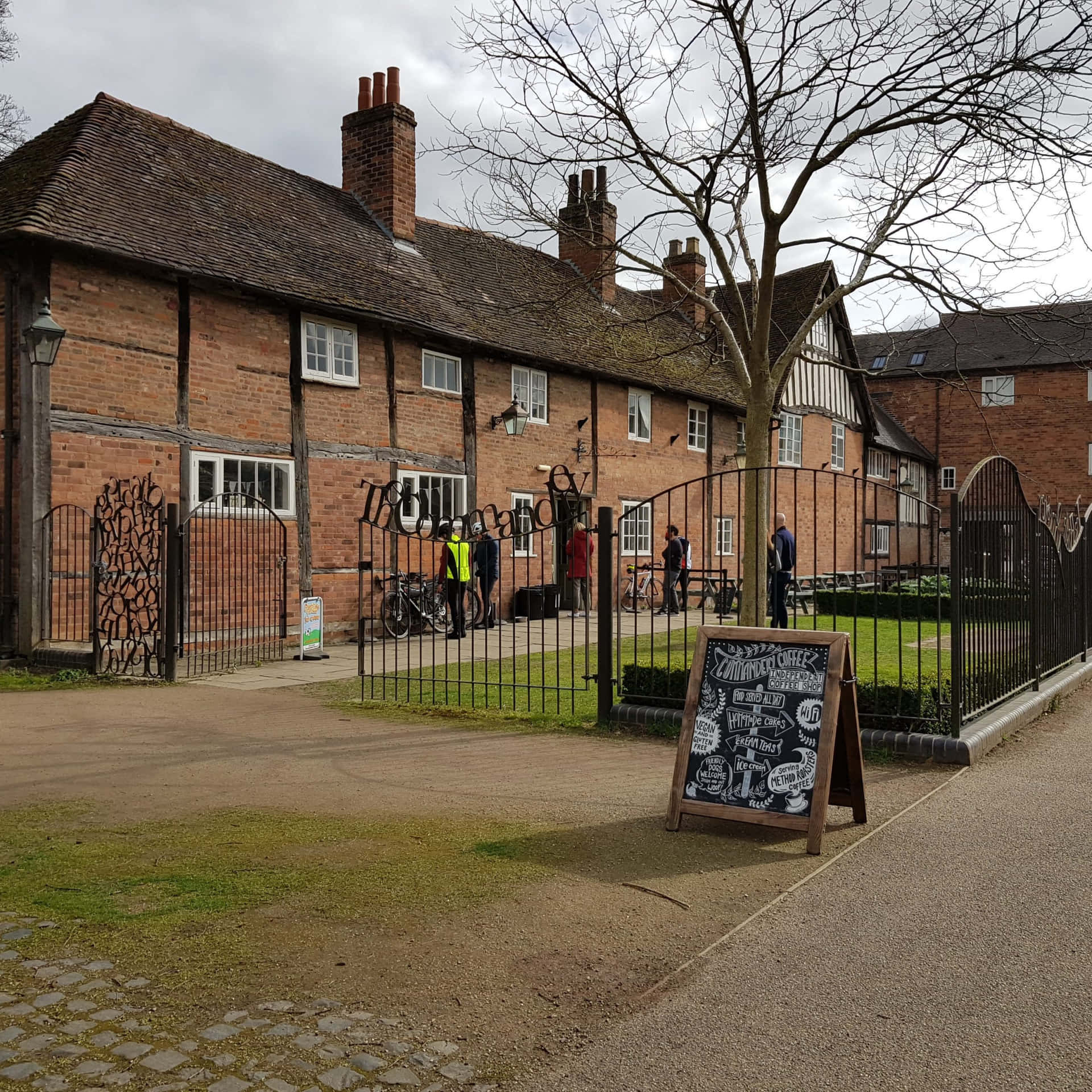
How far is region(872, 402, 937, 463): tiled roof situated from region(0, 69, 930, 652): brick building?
1519cm

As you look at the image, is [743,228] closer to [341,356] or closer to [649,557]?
[341,356]

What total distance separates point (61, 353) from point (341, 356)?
4.73 m

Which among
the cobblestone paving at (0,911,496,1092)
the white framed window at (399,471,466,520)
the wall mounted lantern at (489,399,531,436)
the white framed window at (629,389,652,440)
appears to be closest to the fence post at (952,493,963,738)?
the cobblestone paving at (0,911,496,1092)

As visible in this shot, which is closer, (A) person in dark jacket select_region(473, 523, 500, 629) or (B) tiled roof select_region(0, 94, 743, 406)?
(B) tiled roof select_region(0, 94, 743, 406)

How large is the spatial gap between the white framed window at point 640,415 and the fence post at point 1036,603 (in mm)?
14644

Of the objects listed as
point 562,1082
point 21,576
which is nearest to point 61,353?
point 21,576

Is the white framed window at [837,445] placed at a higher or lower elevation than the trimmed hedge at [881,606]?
higher

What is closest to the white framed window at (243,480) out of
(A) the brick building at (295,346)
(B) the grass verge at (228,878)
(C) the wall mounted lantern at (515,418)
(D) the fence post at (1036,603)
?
(A) the brick building at (295,346)

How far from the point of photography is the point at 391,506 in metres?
10.1

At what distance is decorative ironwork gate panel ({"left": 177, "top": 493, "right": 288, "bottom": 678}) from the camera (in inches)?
542

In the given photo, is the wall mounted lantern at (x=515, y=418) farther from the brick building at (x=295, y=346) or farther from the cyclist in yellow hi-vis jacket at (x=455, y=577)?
the cyclist in yellow hi-vis jacket at (x=455, y=577)

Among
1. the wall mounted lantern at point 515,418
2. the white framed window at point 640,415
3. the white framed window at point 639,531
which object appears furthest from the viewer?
the white framed window at point 640,415

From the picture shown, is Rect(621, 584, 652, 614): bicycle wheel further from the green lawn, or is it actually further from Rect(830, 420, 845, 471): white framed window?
Rect(830, 420, 845, 471): white framed window

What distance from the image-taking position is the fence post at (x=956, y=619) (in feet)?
23.6
